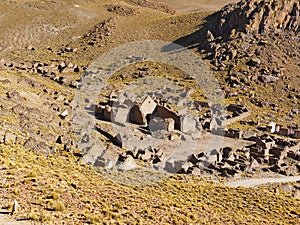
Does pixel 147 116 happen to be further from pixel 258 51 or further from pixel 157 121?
pixel 258 51

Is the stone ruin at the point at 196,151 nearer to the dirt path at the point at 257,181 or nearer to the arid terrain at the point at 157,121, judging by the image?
the arid terrain at the point at 157,121

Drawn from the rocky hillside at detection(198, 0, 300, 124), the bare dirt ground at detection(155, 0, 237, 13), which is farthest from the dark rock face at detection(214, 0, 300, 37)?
the bare dirt ground at detection(155, 0, 237, 13)

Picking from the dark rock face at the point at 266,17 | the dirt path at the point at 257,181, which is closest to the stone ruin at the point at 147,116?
the dirt path at the point at 257,181

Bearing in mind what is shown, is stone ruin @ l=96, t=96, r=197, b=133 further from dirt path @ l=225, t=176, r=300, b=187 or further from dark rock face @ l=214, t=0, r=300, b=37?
dark rock face @ l=214, t=0, r=300, b=37

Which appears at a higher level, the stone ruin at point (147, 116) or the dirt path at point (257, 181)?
the stone ruin at point (147, 116)

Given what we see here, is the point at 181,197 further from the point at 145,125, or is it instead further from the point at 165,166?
the point at 145,125

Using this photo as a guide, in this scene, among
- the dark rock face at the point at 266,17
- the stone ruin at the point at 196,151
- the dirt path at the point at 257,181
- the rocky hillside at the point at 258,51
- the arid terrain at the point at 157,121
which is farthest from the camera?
the dark rock face at the point at 266,17

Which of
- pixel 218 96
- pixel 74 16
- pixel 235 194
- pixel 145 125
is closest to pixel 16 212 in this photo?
pixel 235 194

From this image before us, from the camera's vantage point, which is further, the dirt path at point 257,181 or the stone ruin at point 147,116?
the stone ruin at point 147,116
